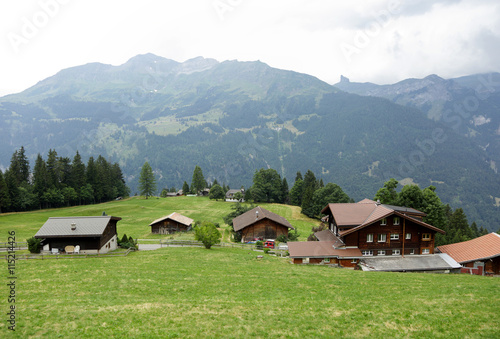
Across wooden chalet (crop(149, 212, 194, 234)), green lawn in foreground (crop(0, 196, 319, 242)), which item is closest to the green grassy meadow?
green lawn in foreground (crop(0, 196, 319, 242))

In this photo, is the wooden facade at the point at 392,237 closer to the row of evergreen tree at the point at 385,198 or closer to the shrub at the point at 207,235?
the row of evergreen tree at the point at 385,198

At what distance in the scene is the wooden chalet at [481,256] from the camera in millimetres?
34875

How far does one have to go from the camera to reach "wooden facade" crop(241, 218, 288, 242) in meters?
56.9

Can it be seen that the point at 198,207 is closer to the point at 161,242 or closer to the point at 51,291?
the point at 161,242

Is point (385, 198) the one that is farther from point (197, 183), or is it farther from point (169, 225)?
point (197, 183)

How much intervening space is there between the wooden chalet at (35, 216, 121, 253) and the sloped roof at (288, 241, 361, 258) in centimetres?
2558

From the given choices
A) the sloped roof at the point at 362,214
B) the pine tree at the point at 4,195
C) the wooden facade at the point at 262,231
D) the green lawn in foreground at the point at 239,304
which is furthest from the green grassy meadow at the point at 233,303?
the pine tree at the point at 4,195

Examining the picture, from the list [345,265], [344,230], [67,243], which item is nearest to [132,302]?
[67,243]

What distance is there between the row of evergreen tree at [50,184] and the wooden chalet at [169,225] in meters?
41.6

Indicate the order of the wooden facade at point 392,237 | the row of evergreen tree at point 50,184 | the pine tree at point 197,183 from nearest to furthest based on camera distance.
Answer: the wooden facade at point 392,237 → the row of evergreen tree at point 50,184 → the pine tree at point 197,183

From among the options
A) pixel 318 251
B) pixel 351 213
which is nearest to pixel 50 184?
pixel 318 251

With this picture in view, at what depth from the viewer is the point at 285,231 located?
190 ft

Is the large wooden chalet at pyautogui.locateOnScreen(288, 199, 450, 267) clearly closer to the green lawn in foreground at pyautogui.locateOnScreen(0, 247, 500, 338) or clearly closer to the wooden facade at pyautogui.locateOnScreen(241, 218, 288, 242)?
the green lawn in foreground at pyautogui.locateOnScreen(0, 247, 500, 338)

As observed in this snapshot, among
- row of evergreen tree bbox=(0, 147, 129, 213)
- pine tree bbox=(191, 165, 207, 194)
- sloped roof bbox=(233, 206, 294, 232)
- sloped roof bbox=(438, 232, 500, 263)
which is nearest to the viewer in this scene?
sloped roof bbox=(438, 232, 500, 263)
